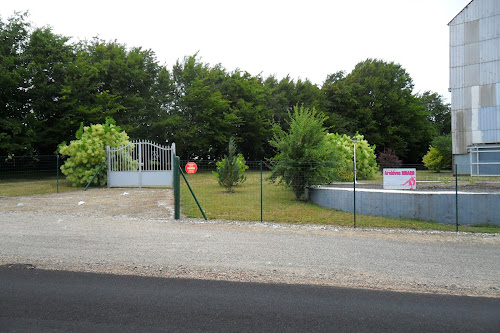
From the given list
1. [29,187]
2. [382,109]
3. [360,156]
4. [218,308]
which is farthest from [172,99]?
[218,308]

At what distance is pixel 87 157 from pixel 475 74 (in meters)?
28.6

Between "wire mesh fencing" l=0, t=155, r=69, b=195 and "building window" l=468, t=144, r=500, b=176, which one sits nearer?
"wire mesh fencing" l=0, t=155, r=69, b=195

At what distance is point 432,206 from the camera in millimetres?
11016

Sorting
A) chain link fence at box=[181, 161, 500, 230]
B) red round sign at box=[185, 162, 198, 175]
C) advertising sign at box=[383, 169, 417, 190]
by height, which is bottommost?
chain link fence at box=[181, 161, 500, 230]

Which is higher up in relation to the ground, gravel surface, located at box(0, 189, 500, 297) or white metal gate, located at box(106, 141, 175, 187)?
white metal gate, located at box(106, 141, 175, 187)

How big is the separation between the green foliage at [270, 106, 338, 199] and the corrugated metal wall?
66.7 ft

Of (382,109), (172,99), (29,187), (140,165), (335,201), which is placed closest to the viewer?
(335,201)

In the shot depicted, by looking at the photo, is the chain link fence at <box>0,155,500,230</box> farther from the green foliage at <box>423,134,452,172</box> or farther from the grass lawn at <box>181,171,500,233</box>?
the green foliage at <box>423,134,452,172</box>

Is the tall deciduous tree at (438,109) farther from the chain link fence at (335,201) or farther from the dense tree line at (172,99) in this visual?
the chain link fence at (335,201)

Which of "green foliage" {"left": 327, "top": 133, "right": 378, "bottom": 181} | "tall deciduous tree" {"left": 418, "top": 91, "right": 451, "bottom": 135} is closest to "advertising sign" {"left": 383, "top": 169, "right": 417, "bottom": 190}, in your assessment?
"green foliage" {"left": 327, "top": 133, "right": 378, "bottom": 181}

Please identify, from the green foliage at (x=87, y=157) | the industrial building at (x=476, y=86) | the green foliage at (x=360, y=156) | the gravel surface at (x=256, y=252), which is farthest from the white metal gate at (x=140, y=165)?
the industrial building at (x=476, y=86)

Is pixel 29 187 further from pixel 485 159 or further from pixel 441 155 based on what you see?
pixel 441 155

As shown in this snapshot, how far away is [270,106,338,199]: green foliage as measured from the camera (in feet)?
46.3

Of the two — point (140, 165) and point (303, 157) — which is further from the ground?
point (303, 157)
